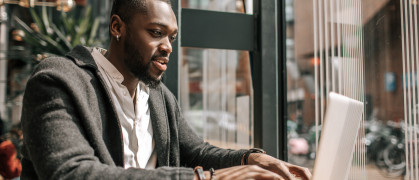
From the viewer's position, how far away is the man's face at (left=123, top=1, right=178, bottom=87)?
144 cm

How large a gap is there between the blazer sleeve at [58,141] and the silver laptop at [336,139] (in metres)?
0.38

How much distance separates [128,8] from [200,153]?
74cm

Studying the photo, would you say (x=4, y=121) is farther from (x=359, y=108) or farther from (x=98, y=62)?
(x=359, y=108)

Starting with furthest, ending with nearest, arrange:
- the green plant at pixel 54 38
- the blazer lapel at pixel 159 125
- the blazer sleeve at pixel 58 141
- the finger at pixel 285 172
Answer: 1. the green plant at pixel 54 38
2. the blazer lapel at pixel 159 125
3. the finger at pixel 285 172
4. the blazer sleeve at pixel 58 141

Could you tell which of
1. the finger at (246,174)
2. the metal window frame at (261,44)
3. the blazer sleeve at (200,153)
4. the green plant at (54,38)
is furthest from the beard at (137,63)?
the green plant at (54,38)

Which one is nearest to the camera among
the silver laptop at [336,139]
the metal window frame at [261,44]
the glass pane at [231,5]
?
the silver laptop at [336,139]

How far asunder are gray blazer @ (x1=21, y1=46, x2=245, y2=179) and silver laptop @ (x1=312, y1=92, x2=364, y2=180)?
38 centimetres

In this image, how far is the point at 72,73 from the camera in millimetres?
1194

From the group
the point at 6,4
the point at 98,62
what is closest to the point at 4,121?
the point at 6,4

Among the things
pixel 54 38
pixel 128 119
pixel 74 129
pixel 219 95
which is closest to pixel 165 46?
pixel 128 119

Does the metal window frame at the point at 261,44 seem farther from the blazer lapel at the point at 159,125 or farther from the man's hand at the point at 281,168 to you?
the man's hand at the point at 281,168

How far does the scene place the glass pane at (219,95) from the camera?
2197mm

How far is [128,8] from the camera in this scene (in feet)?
4.81

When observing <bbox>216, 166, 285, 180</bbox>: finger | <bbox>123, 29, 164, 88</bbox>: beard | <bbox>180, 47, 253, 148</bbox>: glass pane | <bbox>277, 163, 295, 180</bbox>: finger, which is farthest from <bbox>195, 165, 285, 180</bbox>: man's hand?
<bbox>180, 47, 253, 148</bbox>: glass pane
